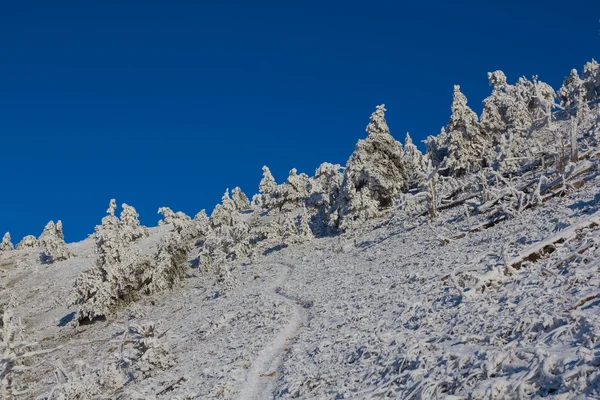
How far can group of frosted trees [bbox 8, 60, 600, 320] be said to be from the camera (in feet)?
127

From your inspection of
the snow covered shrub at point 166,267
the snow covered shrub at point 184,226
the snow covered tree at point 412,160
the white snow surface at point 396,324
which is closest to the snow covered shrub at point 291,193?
the snow covered shrub at point 184,226

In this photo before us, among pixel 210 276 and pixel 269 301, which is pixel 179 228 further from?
pixel 269 301

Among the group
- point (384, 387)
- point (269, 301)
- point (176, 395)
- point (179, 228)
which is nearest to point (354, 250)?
point (269, 301)

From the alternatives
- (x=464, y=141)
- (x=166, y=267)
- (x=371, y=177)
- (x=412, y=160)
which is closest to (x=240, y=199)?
(x=412, y=160)

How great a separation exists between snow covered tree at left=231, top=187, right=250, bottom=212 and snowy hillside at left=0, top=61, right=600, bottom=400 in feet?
82.0

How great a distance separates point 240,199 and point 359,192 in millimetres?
46036

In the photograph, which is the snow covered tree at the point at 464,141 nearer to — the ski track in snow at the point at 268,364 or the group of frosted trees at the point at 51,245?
the ski track in snow at the point at 268,364

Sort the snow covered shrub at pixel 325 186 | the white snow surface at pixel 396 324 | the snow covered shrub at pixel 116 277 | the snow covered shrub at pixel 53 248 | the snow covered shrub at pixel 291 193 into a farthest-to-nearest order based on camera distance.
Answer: the snow covered shrub at pixel 291 193 < the snow covered shrub at pixel 53 248 < the snow covered shrub at pixel 325 186 < the snow covered shrub at pixel 116 277 < the white snow surface at pixel 396 324

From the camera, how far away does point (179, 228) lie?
65.4 meters

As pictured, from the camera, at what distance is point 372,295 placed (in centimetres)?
2161

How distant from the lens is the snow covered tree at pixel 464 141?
5156 cm

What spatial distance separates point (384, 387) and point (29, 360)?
99.7 feet

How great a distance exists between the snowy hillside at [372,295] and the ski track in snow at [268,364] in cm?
8

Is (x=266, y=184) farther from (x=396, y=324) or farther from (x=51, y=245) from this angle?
(x=396, y=324)
